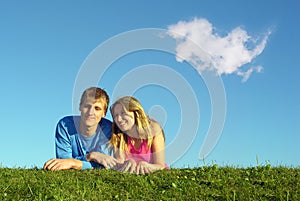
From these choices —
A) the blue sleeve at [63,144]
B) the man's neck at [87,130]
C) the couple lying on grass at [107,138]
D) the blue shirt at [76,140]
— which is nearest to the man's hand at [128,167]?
the couple lying on grass at [107,138]

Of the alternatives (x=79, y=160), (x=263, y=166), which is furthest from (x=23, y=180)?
(x=263, y=166)

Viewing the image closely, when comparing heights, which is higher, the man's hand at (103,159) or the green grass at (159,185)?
the man's hand at (103,159)

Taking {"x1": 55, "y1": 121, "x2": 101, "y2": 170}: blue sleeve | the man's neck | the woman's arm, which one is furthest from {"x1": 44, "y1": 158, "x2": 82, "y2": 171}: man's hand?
the woman's arm

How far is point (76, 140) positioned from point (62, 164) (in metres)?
0.96

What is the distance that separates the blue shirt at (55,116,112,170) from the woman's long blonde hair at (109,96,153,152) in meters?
0.28

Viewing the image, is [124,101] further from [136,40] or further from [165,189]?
[165,189]

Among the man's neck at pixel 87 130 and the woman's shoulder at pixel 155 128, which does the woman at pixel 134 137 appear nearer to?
the woman's shoulder at pixel 155 128

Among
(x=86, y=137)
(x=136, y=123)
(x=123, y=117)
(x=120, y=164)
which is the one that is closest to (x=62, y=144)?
(x=86, y=137)

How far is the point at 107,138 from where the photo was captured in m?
11.9

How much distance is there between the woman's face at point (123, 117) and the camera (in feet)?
36.9

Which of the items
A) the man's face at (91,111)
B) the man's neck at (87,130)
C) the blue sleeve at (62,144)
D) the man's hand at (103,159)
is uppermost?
the man's face at (91,111)

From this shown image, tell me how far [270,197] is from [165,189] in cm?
194

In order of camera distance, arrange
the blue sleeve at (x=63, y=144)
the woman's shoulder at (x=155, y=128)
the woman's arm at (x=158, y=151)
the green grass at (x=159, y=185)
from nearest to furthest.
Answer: the green grass at (x=159, y=185) < the woman's arm at (x=158, y=151) < the woman's shoulder at (x=155, y=128) < the blue sleeve at (x=63, y=144)

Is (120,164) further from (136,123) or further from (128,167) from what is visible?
(136,123)
